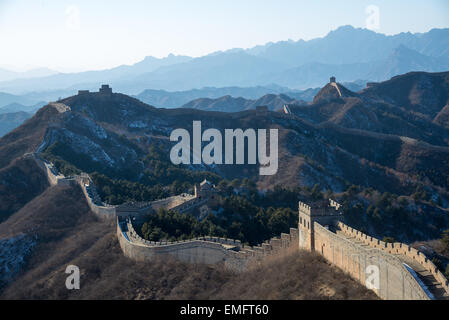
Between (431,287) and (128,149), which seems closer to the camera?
(431,287)

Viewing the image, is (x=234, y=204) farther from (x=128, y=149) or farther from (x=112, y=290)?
(x=128, y=149)

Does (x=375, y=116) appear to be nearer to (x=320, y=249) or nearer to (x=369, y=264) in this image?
(x=320, y=249)

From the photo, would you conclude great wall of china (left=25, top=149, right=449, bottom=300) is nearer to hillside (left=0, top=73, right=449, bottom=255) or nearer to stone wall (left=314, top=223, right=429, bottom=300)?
stone wall (left=314, top=223, right=429, bottom=300)

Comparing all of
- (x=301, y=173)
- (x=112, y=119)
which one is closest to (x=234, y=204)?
(x=301, y=173)

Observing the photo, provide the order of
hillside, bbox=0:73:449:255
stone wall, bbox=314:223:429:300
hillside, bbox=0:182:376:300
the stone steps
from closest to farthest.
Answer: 1. the stone steps
2. stone wall, bbox=314:223:429:300
3. hillside, bbox=0:182:376:300
4. hillside, bbox=0:73:449:255

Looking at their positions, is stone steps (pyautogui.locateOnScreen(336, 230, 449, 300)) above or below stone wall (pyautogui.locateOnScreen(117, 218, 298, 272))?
above

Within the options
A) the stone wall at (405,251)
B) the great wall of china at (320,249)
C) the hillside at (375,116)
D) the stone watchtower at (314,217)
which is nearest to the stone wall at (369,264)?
the great wall of china at (320,249)

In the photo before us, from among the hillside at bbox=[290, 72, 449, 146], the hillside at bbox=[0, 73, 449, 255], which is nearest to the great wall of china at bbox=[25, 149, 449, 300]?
the hillside at bbox=[0, 73, 449, 255]

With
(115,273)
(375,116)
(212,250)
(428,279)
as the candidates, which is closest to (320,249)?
(212,250)
